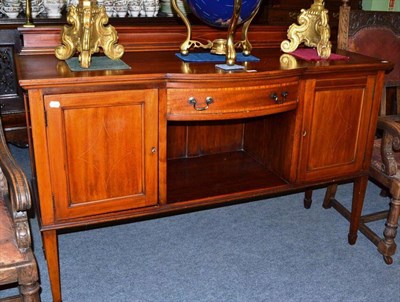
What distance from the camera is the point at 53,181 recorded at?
1914 mm

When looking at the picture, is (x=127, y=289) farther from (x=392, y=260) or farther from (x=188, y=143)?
(x=392, y=260)

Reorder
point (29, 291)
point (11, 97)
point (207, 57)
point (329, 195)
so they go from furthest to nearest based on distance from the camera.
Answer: point (11, 97) < point (329, 195) < point (207, 57) < point (29, 291)

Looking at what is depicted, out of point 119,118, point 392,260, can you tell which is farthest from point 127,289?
point 392,260

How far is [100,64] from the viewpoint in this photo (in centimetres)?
204

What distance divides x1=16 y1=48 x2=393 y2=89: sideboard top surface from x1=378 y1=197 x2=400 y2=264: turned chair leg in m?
0.76

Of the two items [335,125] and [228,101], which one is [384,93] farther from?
[228,101]

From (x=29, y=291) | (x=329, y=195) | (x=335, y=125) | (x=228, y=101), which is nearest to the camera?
(x=29, y=291)

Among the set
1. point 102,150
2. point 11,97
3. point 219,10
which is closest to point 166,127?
point 102,150

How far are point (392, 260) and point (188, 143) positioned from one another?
1.36m

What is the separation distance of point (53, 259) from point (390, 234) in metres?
1.79

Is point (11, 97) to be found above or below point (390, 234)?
above

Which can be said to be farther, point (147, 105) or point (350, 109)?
point (350, 109)

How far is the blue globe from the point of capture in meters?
2.25

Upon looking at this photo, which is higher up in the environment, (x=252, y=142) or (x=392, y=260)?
(x=252, y=142)
